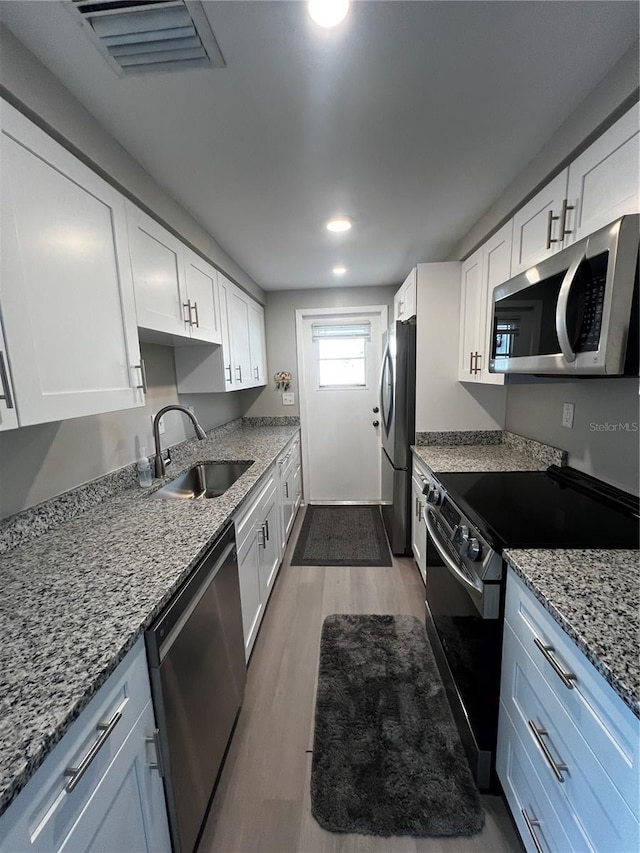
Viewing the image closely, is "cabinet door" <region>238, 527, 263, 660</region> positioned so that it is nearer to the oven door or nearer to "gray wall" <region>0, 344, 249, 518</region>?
"gray wall" <region>0, 344, 249, 518</region>

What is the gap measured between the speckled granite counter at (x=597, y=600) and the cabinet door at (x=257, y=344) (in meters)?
2.64

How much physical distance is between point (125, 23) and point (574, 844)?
2.25 meters

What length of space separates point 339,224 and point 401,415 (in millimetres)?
1303

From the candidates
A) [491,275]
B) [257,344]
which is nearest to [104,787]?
[491,275]

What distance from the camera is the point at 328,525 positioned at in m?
3.38

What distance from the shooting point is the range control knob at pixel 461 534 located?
1292 millimetres

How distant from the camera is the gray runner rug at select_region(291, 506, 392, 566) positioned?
2766 millimetres

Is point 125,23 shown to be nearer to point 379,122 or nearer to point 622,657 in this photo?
point 379,122

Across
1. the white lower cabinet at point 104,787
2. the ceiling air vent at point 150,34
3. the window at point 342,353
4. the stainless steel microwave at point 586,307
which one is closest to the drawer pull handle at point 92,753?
the white lower cabinet at point 104,787

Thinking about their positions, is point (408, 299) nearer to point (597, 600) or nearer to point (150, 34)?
point (150, 34)

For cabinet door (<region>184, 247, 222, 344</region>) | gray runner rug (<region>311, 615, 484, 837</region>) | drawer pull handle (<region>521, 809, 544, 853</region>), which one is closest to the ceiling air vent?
cabinet door (<region>184, 247, 222, 344</region>)

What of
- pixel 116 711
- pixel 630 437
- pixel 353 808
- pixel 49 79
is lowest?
pixel 353 808

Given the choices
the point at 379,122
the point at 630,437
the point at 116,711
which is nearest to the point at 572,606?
the point at 630,437

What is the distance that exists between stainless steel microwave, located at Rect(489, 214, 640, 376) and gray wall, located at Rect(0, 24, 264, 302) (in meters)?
1.59
